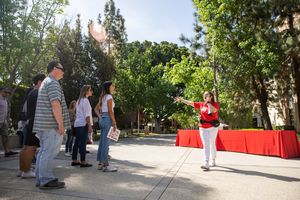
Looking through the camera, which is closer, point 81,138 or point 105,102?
point 105,102

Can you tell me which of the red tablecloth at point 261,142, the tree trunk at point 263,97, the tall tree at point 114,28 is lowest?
the red tablecloth at point 261,142

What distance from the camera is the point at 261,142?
374 inches

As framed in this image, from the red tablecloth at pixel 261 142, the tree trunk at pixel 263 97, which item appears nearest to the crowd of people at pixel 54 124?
the red tablecloth at pixel 261 142

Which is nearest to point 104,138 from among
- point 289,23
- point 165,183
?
point 165,183

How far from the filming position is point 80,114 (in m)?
6.72

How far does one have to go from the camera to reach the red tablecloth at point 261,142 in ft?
29.0

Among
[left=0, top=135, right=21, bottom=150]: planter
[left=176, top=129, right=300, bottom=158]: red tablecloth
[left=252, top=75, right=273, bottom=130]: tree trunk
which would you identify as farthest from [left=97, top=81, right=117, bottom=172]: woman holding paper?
[left=252, top=75, right=273, bottom=130]: tree trunk

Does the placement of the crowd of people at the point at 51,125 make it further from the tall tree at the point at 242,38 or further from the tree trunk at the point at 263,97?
the tree trunk at the point at 263,97

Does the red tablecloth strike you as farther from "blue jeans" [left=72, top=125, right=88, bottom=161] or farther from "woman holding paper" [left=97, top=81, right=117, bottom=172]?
"blue jeans" [left=72, top=125, right=88, bottom=161]

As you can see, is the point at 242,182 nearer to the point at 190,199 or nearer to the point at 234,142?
the point at 190,199

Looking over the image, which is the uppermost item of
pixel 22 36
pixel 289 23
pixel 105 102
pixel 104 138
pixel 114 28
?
pixel 114 28

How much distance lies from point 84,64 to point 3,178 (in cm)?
1997

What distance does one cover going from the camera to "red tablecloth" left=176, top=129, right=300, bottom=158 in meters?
8.84

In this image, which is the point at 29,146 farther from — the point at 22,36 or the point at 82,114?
Result: the point at 22,36
